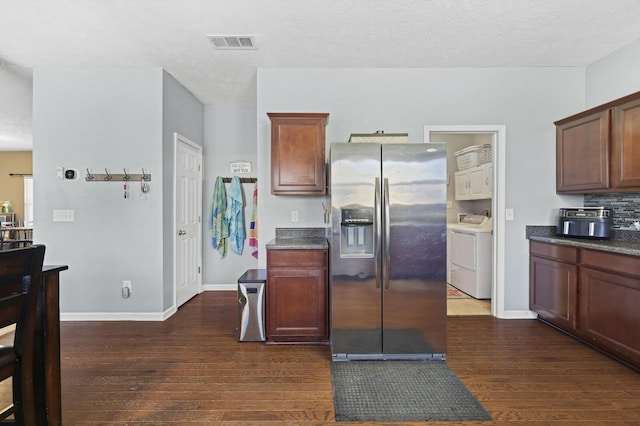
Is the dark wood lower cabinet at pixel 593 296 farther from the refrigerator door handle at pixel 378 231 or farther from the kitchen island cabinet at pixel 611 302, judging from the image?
the refrigerator door handle at pixel 378 231

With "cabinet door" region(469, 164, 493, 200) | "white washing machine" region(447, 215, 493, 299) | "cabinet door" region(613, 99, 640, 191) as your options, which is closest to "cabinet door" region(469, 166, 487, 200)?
"cabinet door" region(469, 164, 493, 200)

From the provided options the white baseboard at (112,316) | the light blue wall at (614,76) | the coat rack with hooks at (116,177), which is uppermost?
the light blue wall at (614,76)

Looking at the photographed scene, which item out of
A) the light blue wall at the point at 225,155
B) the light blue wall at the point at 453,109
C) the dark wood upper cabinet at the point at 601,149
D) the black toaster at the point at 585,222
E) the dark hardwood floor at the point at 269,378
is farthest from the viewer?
the light blue wall at the point at 225,155

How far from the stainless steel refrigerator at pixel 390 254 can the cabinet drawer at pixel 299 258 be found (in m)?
0.25

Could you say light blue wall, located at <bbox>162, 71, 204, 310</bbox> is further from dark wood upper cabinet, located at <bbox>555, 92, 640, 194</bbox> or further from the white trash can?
dark wood upper cabinet, located at <bbox>555, 92, 640, 194</bbox>

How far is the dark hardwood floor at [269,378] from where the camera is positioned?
1900 millimetres

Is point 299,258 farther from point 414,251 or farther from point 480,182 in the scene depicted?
point 480,182

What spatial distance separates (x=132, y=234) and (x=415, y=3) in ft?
11.4

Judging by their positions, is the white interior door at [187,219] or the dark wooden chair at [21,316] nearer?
the dark wooden chair at [21,316]

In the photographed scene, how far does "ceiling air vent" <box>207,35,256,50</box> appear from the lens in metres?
2.84

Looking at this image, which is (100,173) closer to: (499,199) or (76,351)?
(76,351)

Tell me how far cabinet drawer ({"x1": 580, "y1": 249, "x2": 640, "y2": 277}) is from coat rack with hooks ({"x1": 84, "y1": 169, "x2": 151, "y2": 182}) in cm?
427

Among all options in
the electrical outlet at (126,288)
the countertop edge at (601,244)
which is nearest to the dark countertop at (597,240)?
the countertop edge at (601,244)

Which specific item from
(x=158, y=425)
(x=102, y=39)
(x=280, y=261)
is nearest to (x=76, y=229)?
(x=102, y=39)
